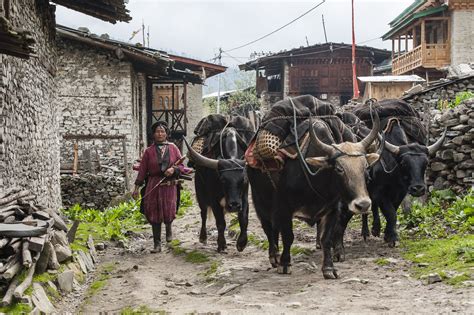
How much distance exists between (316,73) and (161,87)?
1145 centimetres

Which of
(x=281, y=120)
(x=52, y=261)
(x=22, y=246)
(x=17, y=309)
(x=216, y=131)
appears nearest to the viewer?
(x=17, y=309)

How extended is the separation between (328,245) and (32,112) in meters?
5.87

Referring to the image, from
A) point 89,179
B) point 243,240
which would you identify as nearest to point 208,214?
point 243,240

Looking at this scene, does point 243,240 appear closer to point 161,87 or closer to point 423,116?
point 423,116

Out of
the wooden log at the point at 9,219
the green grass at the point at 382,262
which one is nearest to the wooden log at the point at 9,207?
the wooden log at the point at 9,219

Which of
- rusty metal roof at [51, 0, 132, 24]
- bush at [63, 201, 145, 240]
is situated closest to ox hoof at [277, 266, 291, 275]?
bush at [63, 201, 145, 240]

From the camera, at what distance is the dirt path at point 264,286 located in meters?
5.21

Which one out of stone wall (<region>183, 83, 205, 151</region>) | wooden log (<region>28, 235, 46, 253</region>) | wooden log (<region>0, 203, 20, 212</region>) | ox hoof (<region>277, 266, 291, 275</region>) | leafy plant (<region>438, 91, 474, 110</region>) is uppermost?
stone wall (<region>183, 83, 205, 151</region>)

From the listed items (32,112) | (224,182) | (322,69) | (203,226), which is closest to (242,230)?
(224,182)

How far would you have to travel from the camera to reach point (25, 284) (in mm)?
5410

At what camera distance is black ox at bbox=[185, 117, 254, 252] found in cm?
834

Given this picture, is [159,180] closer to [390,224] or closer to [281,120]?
[281,120]

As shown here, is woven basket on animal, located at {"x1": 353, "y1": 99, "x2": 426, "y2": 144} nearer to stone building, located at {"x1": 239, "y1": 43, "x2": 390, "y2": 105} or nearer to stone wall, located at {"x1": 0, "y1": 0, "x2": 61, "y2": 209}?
stone wall, located at {"x1": 0, "y1": 0, "x2": 61, "y2": 209}

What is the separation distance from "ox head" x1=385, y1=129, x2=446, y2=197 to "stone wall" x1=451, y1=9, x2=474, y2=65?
2087 centimetres
